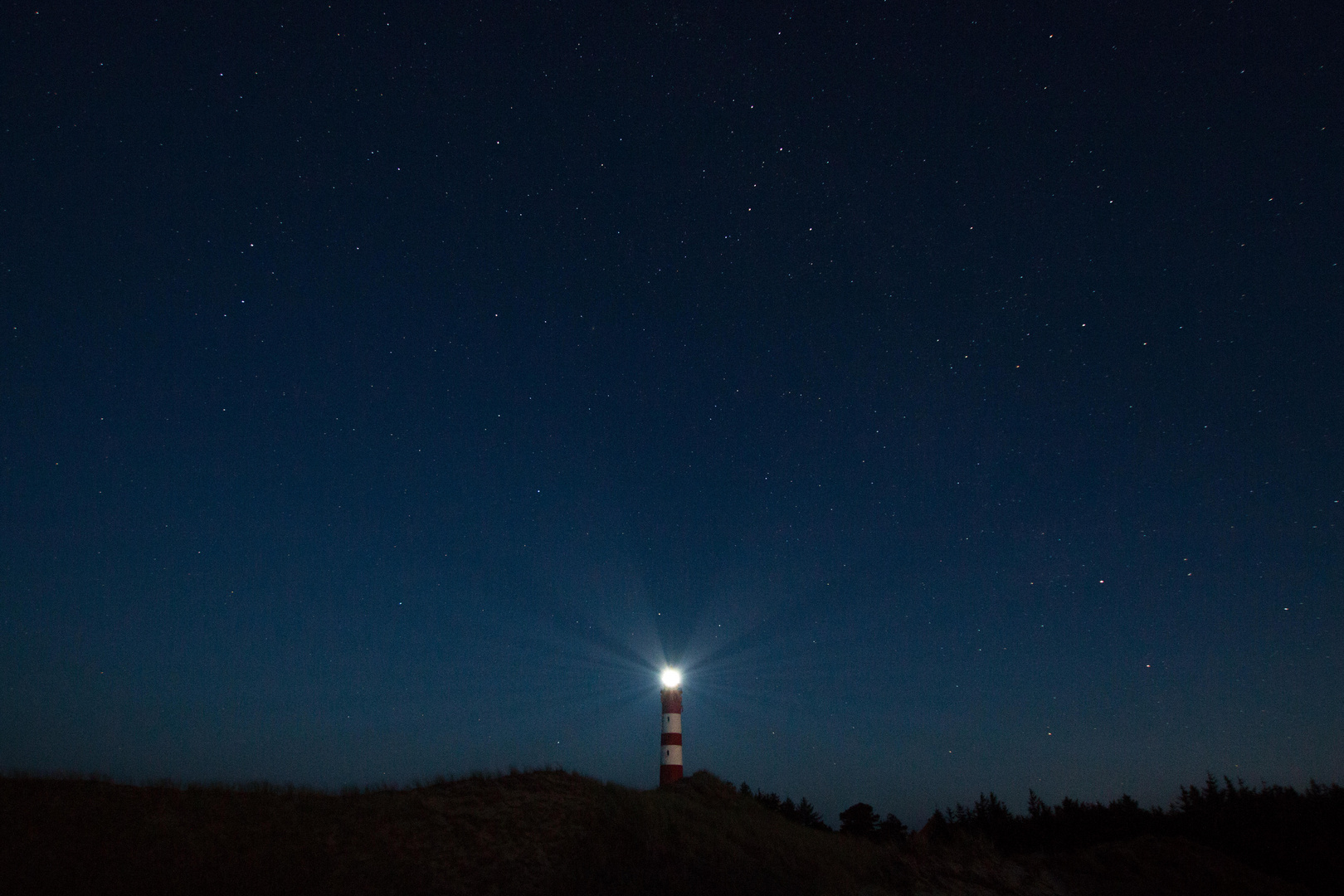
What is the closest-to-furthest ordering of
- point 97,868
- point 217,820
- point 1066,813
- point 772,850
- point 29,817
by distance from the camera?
point 97,868
point 29,817
point 217,820
point 772,850
point 1066,813

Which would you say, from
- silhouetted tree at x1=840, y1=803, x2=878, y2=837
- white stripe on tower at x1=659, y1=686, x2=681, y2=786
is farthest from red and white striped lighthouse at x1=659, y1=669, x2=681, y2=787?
silhouetted tree at x1=840, y1=803, x2=878, y2=837

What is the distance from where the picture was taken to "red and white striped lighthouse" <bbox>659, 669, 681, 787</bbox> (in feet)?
110

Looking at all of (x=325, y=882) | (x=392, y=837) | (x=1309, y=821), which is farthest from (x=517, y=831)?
(x=1309, y=821)

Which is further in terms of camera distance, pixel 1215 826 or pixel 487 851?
pixel 1215 826

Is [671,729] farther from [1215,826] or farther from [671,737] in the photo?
[1215,826]

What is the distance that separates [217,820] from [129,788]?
2.56 meters

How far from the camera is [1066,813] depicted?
79.8ft

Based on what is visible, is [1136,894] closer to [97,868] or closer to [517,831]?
[517,831]

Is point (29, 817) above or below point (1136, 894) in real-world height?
above

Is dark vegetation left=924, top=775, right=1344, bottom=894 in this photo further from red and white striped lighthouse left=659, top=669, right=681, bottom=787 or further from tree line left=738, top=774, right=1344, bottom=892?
red and white striped lighthouse left=659, top=669, right=681, bottom=787

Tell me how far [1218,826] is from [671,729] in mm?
20420

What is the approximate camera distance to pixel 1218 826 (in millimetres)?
21172

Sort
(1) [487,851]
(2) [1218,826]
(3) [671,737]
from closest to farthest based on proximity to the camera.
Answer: (1) [487,851], (2) [1218,826], (3) [671,737]

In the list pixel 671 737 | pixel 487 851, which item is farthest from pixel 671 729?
pixel 487 851
